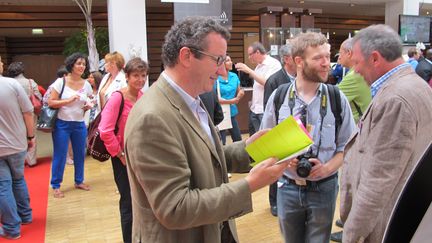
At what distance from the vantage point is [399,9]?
11297mm

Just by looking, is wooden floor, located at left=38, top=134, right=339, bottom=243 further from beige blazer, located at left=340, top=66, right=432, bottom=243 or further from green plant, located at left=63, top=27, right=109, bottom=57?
green plant, located at left=63, top=27, right=109, bottom=57

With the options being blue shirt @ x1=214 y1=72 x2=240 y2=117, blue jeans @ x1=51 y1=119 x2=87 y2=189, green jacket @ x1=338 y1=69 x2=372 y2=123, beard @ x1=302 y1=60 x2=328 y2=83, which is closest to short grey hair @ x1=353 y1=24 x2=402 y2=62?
beard @ x1=302 y1=60 x2=328 y2=83

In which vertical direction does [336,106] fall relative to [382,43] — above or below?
below

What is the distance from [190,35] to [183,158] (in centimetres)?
41

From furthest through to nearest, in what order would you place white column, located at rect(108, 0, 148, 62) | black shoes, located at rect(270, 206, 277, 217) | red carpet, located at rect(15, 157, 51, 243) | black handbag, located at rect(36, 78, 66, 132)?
1. white column, located at rect(108, 0, 148, 62)
2. black handbag, located at rect(36, 78, 66, 132)
3. black shoes, located at rect(270, 206, 277, 217)
4. red carpet, located at rect(15, 157, 51, 243)

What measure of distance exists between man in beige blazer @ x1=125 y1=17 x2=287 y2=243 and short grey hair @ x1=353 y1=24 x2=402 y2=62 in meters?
0.70

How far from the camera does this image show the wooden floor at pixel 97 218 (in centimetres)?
351

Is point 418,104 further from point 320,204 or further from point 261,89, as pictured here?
point 261,89

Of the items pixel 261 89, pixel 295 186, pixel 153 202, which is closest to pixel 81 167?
pixel 261 89

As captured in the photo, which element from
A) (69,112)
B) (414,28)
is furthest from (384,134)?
(414,28)

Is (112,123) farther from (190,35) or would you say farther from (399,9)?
(399,9)

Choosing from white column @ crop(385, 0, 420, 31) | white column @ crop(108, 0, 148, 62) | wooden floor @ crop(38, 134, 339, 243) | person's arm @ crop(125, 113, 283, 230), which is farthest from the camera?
white column @ crop(385, 0, 420, 31)

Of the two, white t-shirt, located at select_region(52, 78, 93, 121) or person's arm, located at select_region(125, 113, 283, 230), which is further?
white t-shirt, located at select_region(52, 78, 93, 121)

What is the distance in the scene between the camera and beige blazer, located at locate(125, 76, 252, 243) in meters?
1.17
